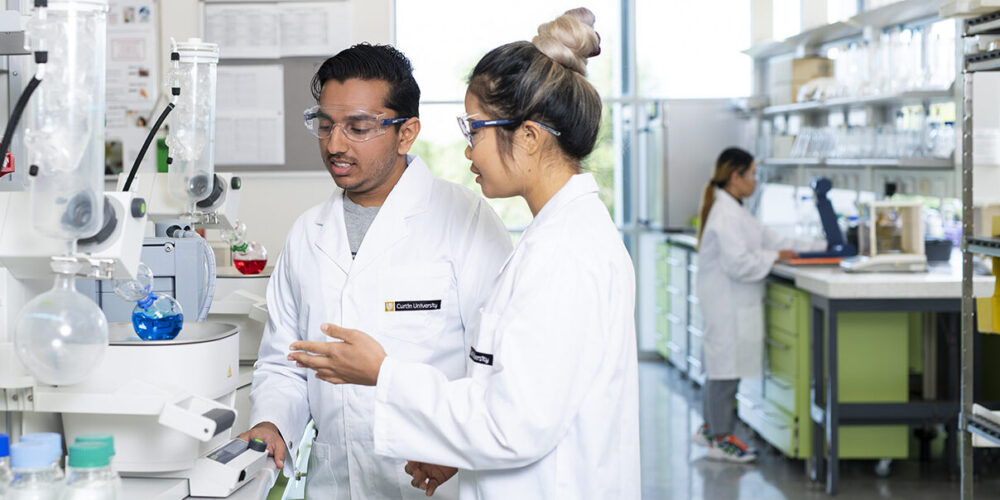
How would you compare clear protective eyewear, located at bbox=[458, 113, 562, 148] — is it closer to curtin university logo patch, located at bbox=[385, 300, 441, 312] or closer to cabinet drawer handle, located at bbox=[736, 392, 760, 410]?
curtin university logo patch, located at bbox=[385, 300, 441, 312]

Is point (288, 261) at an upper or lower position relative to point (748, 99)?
lower

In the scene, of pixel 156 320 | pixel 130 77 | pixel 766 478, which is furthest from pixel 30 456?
pixel 130 77

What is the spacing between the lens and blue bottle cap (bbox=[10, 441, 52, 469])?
1191 mm

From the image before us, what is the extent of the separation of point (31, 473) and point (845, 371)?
3772 millimetres

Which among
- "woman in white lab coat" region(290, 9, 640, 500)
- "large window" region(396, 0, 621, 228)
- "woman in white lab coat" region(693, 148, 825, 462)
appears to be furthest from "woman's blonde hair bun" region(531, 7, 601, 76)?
"large window" region(396, 0, 621, 228)

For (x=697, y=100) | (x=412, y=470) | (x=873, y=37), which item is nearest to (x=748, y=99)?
(x=697, y=100)

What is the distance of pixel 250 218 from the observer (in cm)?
585

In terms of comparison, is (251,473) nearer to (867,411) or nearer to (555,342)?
(555,342)

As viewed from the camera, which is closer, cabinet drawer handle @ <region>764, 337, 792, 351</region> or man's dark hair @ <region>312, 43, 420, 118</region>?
man's dark hair @ <region>312, 43, 420, 118</region>

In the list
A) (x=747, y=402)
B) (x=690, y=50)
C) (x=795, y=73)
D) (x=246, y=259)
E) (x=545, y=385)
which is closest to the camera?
(x=545, y=385)

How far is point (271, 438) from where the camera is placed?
6.18 ft

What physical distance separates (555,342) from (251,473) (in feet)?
1.88

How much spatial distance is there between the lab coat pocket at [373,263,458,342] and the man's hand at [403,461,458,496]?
0.97ft

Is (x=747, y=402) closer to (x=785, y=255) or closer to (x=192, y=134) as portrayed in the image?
(x=785, y=255)
